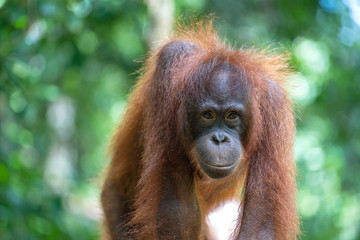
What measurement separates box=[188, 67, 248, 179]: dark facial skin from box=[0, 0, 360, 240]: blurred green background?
887 millimetres

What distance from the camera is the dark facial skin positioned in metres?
3.04

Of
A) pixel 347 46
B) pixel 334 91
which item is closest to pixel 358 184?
pixel 334 91

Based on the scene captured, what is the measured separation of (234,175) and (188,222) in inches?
21.3

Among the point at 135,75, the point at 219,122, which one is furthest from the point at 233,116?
the point at 135,75

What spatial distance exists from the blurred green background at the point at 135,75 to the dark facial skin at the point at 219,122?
887mm

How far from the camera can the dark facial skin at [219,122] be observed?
3043 millimetres

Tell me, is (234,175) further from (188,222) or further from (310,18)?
(310,18)

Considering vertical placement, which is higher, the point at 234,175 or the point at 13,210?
the point at 13,210

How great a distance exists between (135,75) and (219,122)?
3691 mm

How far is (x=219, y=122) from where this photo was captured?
3.10 m

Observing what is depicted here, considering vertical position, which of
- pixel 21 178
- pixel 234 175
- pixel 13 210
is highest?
pixel 21 178

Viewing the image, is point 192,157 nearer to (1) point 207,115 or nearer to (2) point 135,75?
(1) point 207,115

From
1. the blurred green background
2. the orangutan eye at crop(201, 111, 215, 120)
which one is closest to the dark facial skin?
the orangutan eye at crop(201, 111, 215, 120)

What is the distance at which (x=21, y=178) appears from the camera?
483cm
